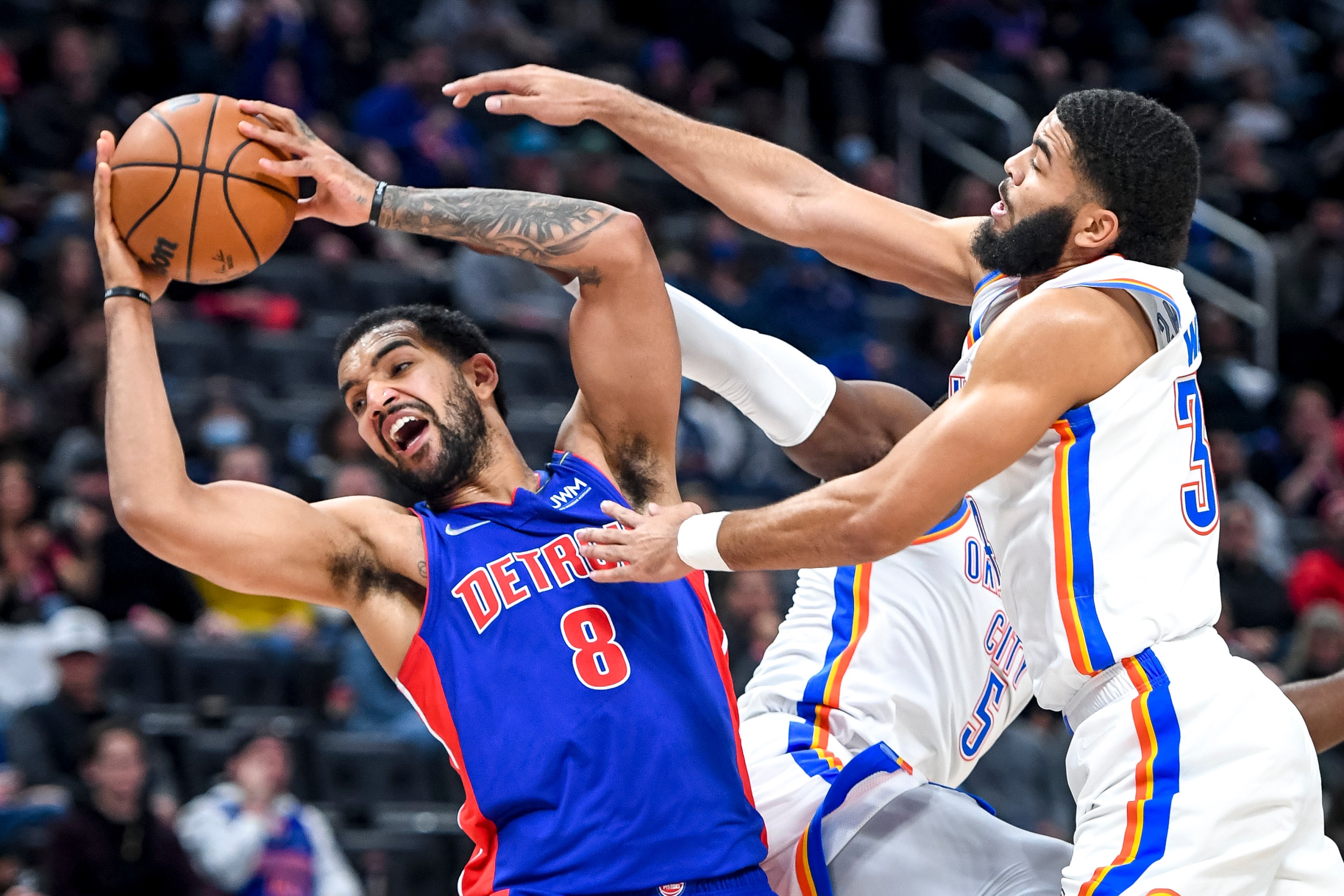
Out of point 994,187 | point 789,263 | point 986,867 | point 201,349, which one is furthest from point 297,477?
point 994,187

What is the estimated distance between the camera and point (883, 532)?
10.8 ft

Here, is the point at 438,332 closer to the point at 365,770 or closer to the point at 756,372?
the point at 756,372

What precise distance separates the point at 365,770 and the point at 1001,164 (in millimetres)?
8869

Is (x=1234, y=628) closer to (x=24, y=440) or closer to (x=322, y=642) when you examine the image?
(x=322, y=642)

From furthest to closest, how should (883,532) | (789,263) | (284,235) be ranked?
(789,263) → (284,235) → (883,532)

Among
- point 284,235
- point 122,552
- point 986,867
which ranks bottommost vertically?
point 122,552

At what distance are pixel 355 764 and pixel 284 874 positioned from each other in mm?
907

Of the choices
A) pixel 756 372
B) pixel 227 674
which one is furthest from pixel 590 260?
pixel 227 674

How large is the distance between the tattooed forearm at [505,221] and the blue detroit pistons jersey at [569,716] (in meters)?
0.65

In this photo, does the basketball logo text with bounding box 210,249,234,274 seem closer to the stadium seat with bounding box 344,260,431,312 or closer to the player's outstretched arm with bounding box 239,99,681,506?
the player's outstretched arm with bounding box 239,99,681,506

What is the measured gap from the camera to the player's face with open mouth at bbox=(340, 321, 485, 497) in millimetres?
3951

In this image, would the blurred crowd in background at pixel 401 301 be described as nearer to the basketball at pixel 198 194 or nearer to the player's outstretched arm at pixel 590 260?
the basketball at pixel 198 194

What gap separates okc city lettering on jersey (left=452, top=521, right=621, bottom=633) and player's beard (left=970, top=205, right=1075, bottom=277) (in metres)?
1.06

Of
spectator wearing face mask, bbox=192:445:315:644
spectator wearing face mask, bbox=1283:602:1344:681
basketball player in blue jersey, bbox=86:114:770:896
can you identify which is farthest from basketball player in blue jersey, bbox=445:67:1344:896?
spectator wearing face mask, bbox=1283:602:1344:681
